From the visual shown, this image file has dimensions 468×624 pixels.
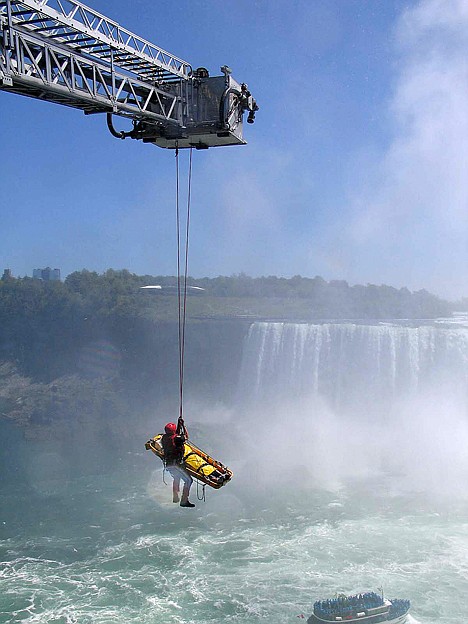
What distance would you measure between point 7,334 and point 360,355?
1410 inches

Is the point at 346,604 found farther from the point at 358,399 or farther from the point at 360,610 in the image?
the point at 358,399

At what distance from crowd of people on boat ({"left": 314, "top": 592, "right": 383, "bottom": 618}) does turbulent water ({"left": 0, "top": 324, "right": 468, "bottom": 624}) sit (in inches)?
31.4

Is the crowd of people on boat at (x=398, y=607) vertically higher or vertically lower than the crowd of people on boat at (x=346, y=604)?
lower

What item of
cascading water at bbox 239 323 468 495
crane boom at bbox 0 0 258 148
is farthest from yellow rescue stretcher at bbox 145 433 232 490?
cascading water at bbox 239 323 468 495

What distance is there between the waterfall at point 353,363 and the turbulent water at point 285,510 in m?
0.08

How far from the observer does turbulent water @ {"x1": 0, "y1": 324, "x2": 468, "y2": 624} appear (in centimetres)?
1470

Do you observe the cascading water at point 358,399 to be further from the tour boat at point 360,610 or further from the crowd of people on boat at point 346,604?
the tour boat at point 360,610

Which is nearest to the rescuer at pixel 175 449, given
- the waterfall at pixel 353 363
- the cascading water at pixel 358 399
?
the cascading water at pixel 358 399

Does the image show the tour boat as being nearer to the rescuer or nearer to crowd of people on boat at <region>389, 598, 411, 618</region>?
crowd of people on boat at <region>389, 598, 411, 618</region>

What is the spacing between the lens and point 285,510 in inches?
814

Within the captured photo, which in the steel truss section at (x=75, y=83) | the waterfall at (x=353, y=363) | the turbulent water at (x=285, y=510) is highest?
the steel truss section at (x=75, y=83)

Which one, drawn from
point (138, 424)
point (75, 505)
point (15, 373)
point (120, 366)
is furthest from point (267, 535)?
point (15, 373)

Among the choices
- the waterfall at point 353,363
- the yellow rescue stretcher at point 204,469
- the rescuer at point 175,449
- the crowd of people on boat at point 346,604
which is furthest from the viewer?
the waterfall at point 353,363

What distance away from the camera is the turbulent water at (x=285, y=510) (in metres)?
14.7
